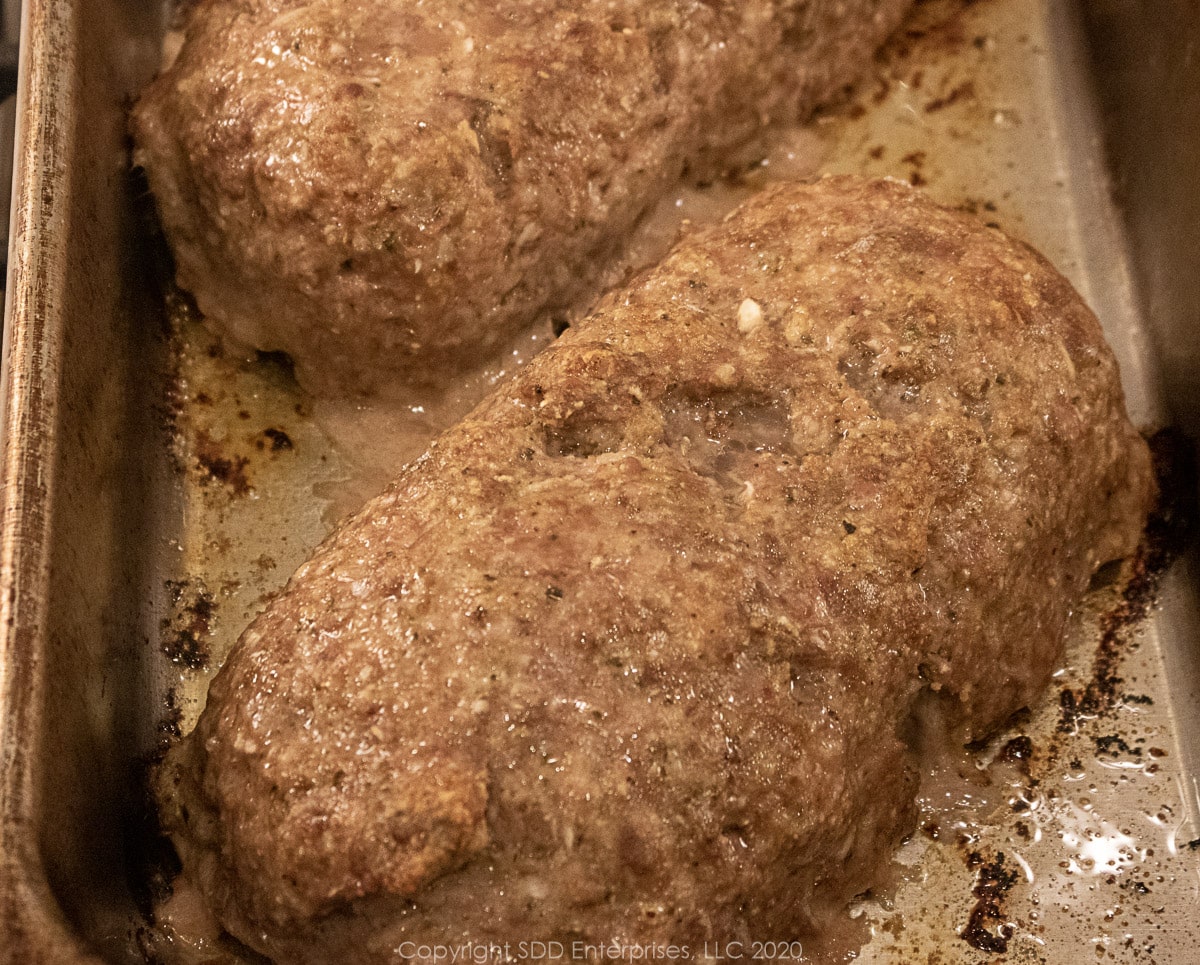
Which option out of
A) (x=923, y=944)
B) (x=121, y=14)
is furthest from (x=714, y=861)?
(x=121, y=14)

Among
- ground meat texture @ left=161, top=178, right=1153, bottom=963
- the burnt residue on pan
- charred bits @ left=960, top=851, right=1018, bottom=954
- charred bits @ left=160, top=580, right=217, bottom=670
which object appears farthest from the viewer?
the burnt residue on pan

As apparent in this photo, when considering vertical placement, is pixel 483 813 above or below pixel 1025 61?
below

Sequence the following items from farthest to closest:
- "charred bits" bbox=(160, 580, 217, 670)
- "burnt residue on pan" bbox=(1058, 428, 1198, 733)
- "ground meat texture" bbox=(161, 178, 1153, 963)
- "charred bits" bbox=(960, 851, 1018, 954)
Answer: "burnt residue on pan" bbox=(1058, 428, 1198, 733) → "charred bits" bbox=(160, 580, 217, 670) → "charred bits" bbox=(960, 851, 1018, 954) → "ground meat texture" bbox=(161, 178, 1153, 963)

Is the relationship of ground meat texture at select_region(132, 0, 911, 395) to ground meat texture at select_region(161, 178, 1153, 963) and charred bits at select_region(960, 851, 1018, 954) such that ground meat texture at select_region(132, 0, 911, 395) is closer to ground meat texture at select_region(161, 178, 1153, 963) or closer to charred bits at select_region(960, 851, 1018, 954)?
ground meat texture at select_region(161, 178, 1153, 963)

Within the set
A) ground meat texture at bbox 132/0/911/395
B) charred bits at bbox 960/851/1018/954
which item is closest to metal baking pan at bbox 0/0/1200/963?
charred bits at bbox 960/851/1018/954

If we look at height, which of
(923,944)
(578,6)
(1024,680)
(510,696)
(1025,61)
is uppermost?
(578,6)

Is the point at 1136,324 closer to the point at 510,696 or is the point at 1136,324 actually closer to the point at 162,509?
the point at 510,696

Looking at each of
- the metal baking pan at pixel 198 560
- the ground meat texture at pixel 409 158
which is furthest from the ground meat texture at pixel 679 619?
the ground meat texture at pixel 409 158

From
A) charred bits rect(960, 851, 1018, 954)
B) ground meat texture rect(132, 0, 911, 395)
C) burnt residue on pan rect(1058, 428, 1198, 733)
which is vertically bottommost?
charred bits rect(960, 851, 1018, 954)
